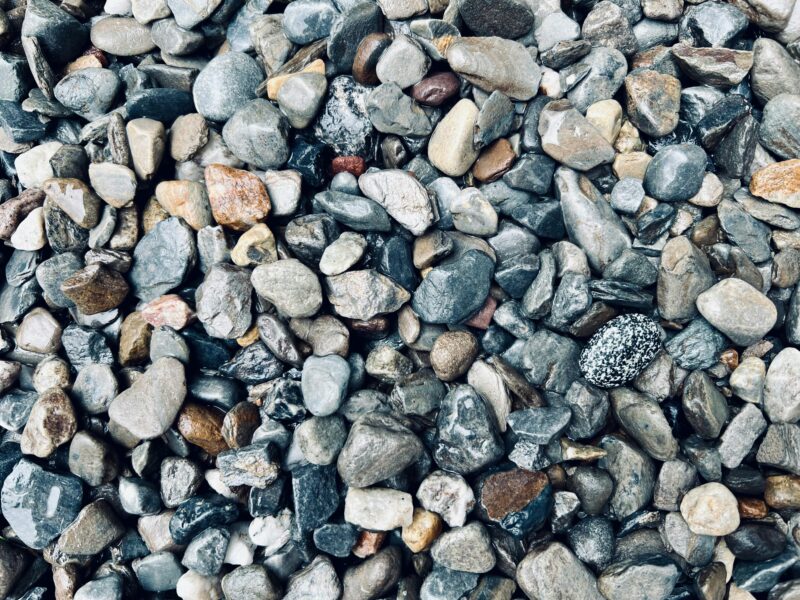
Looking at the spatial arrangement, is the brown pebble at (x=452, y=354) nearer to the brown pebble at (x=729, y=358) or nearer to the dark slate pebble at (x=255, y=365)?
the dark slate pebble at (x=255, y=365)

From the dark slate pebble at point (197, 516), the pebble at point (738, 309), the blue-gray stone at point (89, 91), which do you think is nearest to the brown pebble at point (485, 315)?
the pebble at point (738, 309)

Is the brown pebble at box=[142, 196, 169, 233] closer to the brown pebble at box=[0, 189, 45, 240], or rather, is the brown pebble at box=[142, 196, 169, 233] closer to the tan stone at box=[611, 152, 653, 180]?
the brown pebble at box=[0, 189, 45, 240]

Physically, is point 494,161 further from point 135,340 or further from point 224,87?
point 135,340

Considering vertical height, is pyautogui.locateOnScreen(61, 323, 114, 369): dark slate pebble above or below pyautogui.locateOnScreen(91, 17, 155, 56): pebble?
below

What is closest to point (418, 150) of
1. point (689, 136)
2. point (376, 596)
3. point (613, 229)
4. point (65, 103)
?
point (613, 229)

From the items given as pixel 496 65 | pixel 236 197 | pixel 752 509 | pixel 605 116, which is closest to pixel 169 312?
pixel 236 197

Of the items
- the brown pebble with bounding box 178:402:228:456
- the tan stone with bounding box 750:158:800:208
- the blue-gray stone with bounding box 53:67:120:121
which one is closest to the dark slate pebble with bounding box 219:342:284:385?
the brown pebble with bounding box 178:402:228:456
